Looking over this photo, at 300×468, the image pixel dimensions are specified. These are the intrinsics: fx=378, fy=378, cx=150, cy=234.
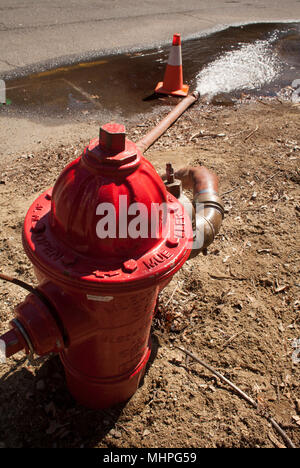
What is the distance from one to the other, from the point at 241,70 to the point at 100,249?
6.51 m

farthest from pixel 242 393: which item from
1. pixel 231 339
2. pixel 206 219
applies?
pixel 206 219

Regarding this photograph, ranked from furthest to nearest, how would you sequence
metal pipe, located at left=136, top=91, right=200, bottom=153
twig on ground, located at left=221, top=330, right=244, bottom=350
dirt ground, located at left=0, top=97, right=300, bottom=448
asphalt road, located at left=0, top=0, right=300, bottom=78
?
asphalt road, located at left=0, top=0, right=300, bottom=78
metal pipe, located at left=136, top=91, right=200, bottom=153
twig on ground, located at left=221, top=330, right=244, bottom=350
dirt ground, located at left=0, top=97, right=300, bottom=448

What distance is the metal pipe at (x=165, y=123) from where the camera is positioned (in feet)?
13.6

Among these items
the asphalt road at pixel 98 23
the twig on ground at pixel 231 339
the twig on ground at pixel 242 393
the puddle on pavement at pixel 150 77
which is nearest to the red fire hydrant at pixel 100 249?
the twig on ground at pixel 242 393

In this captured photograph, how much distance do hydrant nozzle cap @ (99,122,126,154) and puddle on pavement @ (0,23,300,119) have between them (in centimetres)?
392

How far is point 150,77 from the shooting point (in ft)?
20.7

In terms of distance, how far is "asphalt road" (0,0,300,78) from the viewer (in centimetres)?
672

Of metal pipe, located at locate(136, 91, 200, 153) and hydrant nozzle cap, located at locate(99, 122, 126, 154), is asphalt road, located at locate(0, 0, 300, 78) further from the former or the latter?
hydrant nozzle cap, located at locate(99, 122, 126, 154)

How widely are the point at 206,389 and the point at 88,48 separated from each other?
6564mm

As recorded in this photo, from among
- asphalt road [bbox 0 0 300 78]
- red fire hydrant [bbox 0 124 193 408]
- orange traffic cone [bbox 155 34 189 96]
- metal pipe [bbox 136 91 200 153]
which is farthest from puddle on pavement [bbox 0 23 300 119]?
red fire hydrant [bbox 0 124 193 408]

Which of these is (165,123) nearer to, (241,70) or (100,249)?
(241,70)
